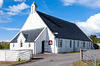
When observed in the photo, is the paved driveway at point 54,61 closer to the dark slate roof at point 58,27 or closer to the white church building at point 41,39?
the white church building at point 41,39

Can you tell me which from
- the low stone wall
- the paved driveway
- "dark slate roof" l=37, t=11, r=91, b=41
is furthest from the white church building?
the low stone wall

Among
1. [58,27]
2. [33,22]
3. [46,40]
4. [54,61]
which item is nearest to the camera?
[54,61]

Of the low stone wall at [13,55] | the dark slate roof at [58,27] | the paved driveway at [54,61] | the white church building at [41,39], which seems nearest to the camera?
the paved driveway at [54,61]

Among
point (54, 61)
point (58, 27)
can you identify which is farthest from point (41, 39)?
point (54, 61)

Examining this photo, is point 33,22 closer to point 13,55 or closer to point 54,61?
point 13,55

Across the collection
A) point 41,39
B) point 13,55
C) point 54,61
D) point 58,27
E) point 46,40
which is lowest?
point 54,61

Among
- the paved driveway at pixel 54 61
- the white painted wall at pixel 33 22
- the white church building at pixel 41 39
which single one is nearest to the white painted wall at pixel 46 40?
the white church building at pixel 41 39

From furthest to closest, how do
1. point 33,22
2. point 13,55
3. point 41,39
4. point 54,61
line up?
point 33,22, point 41,39, point 13,55, point 54,61

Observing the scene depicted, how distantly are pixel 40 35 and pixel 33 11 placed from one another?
8772mm

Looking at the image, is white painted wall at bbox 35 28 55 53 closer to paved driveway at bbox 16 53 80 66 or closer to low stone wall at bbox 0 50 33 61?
paved driveway at bbox 16 53 80 66

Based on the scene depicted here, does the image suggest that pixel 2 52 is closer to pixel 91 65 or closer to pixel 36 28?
pixel 91 65

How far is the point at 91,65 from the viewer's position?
11500mm

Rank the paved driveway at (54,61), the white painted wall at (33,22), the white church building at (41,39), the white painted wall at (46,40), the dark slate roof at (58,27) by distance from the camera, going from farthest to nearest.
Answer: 1. the white painted wall at (33,22)
2. the dark slate roof at (58,27)
3. the white church building at (41,39)
4. the white painted wall at (46,40)
5. the paved driveway at (54,61)

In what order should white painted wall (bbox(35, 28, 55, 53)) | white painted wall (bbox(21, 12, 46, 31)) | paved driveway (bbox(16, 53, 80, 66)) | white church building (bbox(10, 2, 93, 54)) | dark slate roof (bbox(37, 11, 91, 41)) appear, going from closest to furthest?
1. paved driveway (bbox(16, 53, 80, 66))
2. white painted wall (bbox(35, 28, 55, 53))
3. white church building (bbox(10, 2, 93, 54))
4. dark slate roof (bbox(37, 11, 91, 41))
5. white painted wall (bbox(21, 12, 46, 31))
